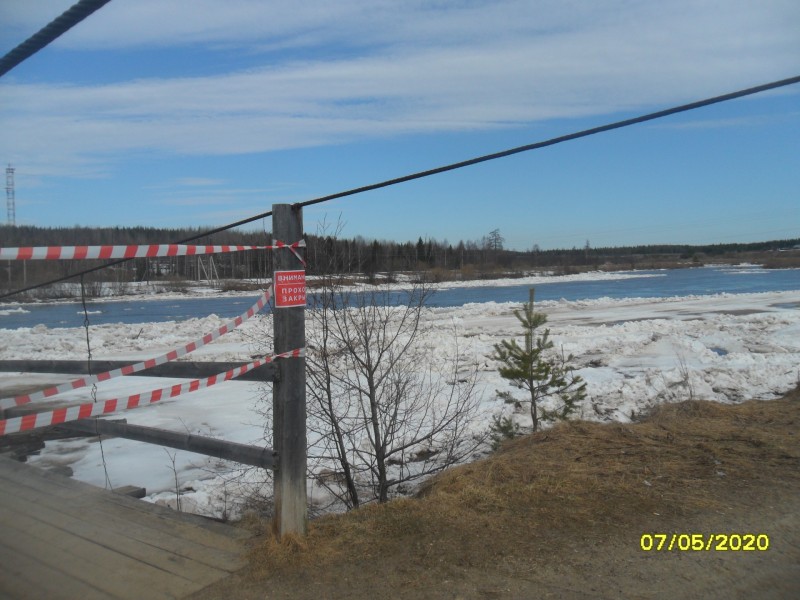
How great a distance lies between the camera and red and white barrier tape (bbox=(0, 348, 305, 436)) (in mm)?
2855

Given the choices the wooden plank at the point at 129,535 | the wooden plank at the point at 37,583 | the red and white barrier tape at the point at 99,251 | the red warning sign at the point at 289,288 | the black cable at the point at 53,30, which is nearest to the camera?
the black cable at the point at 53,30

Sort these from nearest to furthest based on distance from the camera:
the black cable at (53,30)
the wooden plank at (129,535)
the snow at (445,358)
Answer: the black cable at (53,30)
the wooden plank at (129,535)
the snow at (445,358)

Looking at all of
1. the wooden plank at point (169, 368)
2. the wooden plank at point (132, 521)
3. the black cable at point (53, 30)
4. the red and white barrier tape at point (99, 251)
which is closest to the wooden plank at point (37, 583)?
the wooden plank at point (132, 521)

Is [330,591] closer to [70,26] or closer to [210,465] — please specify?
[70,26]

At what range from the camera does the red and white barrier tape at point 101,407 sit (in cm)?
286

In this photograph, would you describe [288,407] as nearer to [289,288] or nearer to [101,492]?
[289,288]

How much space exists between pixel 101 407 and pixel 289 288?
118cm

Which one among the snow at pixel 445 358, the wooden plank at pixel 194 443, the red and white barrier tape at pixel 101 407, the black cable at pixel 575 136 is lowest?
the snow at pixel 445 358

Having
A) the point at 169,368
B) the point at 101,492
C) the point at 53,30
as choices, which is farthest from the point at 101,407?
the point at 101,492

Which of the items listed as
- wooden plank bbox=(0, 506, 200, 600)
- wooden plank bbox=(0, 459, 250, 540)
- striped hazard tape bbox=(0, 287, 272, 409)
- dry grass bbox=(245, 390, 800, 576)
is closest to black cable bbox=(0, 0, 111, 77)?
striped hazard tape bbox=(0, 287, 272, 409)

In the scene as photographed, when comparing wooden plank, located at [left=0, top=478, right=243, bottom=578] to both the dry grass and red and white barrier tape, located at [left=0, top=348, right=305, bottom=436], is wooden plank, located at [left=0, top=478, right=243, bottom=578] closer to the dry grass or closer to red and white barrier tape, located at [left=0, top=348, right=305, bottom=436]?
the dry grass

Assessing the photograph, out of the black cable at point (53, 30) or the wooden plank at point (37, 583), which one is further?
the wooden plank at point (37, 583)

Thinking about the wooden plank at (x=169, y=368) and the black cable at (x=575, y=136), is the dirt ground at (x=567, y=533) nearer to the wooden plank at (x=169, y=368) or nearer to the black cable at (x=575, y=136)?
the wooden plank at (x=169, y=368)

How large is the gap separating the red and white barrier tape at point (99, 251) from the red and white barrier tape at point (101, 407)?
683 millimetres
